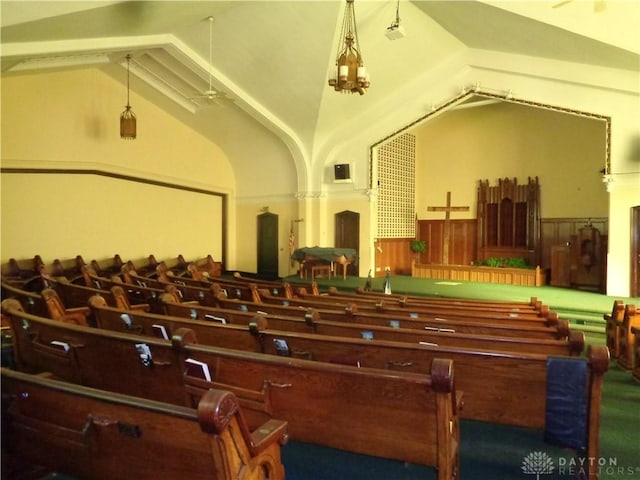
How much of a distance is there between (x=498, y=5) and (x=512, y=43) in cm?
137

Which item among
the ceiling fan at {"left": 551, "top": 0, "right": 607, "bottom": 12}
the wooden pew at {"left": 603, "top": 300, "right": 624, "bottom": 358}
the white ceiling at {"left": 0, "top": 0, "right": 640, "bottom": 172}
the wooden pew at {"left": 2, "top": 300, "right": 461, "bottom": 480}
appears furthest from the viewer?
the ceiling fan at {"left": 551, "top": 0, "right": 607, "bottom": 12}

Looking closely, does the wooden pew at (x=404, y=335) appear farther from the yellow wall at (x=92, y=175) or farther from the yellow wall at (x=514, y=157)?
the yellow wall at (x=514, y=157)

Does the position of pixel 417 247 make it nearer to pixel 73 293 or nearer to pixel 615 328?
pixel 615 328

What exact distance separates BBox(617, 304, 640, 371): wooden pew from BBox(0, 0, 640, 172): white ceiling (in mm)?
4374

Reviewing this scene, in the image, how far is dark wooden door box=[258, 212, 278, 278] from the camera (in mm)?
11078

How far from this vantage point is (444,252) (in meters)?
11.2

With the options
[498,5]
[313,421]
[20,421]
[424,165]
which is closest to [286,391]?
[313,421]

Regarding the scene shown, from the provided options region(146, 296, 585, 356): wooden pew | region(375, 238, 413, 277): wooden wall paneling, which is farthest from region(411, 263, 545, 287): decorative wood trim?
region(146, 296, 585, 356): wooden pew

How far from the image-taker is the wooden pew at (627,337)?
349cm

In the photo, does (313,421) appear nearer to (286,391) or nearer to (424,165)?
(286,391)

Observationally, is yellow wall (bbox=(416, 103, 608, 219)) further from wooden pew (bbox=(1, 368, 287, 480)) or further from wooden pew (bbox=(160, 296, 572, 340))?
wooden pew (bbox=(1, 368, 287, 480))

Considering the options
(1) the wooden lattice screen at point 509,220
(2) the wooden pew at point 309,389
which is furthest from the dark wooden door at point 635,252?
(2) the wooden pew at point 309,389

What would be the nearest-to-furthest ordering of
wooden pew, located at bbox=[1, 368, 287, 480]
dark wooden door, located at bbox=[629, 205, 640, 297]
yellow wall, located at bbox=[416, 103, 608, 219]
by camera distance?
1. wooden pew, located at bbox=[1, 368, 287, 480]
2. dark wooden door, located at bbox=[629, 205, 640, 297]
3. yellow wall, located at bbox=[416, 103, 608, 219]

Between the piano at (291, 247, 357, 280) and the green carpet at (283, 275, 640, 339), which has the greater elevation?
the piano at (291, 247, 357, 280)
